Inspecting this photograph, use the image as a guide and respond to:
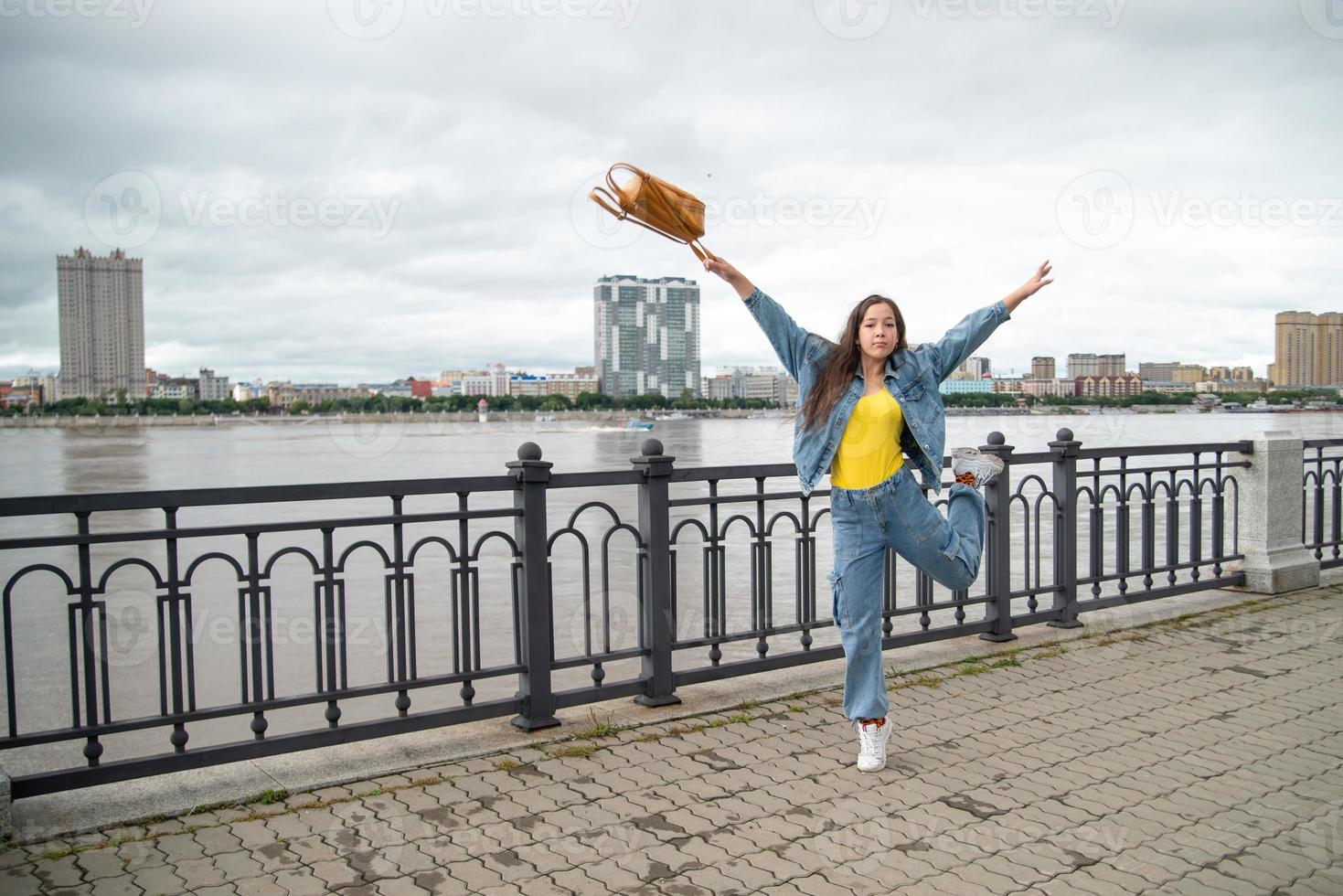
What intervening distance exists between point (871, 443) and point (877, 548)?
471 millimetres

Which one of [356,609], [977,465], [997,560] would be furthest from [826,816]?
[356,609]

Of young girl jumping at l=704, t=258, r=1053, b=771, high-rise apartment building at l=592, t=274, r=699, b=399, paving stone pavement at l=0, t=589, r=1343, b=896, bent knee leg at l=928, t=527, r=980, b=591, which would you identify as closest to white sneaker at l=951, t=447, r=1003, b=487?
young girl jumping at l=704, t=258, r=1053, b=771

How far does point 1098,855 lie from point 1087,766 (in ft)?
3.23

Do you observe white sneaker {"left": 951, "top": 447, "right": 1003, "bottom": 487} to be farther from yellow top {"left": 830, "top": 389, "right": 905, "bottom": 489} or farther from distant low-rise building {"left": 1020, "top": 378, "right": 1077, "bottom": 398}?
distant low-rise building {"left": 1020, "top": 378, "right": 1077, "bottom": 398}

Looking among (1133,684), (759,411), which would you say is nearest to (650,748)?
(1133,684)

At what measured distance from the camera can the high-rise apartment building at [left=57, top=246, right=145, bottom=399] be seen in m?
105

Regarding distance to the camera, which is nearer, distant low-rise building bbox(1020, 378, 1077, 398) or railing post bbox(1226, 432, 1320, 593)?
railing post bbox(1226, 432, 1320, 593)

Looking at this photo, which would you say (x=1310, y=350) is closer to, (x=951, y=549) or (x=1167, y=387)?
(x=951, y=549)

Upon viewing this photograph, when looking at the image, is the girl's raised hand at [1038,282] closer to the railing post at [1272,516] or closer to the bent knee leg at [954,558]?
the bent knee leg at [954,558]

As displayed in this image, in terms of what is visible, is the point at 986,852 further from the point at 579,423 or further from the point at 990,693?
the point at 579,423

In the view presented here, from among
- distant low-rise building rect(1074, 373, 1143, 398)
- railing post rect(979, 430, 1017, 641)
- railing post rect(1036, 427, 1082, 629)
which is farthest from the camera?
distant low-rise building rect(1074, 373, 1143, 398)

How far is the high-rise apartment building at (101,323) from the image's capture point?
10519 cm

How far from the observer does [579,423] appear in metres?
160

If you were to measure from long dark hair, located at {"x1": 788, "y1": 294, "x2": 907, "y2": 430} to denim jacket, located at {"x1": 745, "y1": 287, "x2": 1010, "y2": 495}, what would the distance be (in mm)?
29
